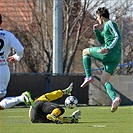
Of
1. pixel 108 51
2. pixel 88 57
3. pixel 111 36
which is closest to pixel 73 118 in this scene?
pixel 88 57

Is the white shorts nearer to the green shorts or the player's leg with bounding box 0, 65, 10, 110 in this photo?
the player's leg with bounding box 0, 65, 10, 110

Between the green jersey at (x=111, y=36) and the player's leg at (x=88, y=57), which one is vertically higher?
the green jersey at (x=111, y=36)

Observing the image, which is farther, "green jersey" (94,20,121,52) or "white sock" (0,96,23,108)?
"green jersey" (94,20,121,52)

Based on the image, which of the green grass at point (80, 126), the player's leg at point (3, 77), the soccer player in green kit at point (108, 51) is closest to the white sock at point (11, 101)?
the player's leg at point (3, 77)

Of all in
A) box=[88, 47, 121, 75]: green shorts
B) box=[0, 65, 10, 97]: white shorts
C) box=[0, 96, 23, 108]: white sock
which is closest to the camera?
box=[0, 96, 23, 108]: white sock

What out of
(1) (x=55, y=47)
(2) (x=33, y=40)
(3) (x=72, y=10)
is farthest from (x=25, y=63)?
(1) (x=55, y=47)

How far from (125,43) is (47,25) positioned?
14.2ft

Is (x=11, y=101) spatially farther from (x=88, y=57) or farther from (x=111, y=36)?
(x=111, y=36)

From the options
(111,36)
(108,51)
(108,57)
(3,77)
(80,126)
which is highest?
(111,36)

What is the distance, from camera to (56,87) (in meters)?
24.0

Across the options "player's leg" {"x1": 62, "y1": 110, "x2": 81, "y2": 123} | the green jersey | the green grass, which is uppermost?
the green jersey

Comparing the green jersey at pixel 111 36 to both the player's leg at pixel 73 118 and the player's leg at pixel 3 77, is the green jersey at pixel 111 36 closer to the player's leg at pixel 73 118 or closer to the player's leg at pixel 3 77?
the player's leg at pixel 73 118

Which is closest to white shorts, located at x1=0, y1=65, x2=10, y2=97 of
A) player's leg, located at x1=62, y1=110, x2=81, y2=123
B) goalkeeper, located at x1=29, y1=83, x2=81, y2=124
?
goalkeeper, located at x1=29, y1=83, x2=81, y2=124

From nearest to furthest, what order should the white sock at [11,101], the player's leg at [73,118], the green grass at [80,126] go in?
the white sock at [11,101] → the green grass at [80,126] → the player's leg at [73,118]
